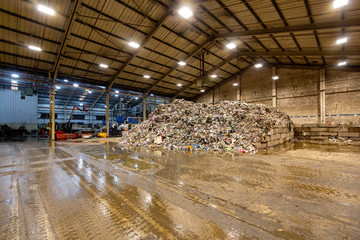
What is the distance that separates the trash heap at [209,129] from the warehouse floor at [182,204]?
2.75 m

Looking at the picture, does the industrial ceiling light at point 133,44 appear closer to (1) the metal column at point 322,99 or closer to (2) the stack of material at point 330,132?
(2) the stack of material at point 330,132

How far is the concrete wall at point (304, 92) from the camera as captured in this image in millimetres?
11375

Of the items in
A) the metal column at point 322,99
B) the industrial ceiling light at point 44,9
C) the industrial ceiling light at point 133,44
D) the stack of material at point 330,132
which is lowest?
the stack of material at point 330,132

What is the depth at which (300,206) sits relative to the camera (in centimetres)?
191

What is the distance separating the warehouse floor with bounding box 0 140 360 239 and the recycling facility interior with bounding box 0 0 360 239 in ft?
0.06

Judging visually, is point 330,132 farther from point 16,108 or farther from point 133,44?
point 16,108

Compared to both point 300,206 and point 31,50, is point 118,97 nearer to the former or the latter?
point 31,50

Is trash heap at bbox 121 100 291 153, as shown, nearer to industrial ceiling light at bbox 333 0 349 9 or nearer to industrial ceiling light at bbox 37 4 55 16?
industrial ceiling light at bbox 333 0 349 9

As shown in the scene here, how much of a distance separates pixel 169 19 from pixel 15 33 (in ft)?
29.9

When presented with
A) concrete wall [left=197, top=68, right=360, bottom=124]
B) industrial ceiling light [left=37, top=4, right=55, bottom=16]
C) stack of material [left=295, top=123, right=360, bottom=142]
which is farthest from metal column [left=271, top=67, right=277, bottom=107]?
industrial ceiling light [left=37, top=4, right=55, bottom=16]

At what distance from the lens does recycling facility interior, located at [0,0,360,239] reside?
5.60 ft

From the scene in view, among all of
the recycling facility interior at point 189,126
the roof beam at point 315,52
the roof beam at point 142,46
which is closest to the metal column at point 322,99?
the recycling facility interior at point 189,126

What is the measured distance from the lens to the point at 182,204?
1.97 m

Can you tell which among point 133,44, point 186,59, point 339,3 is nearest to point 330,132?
point 339,3
